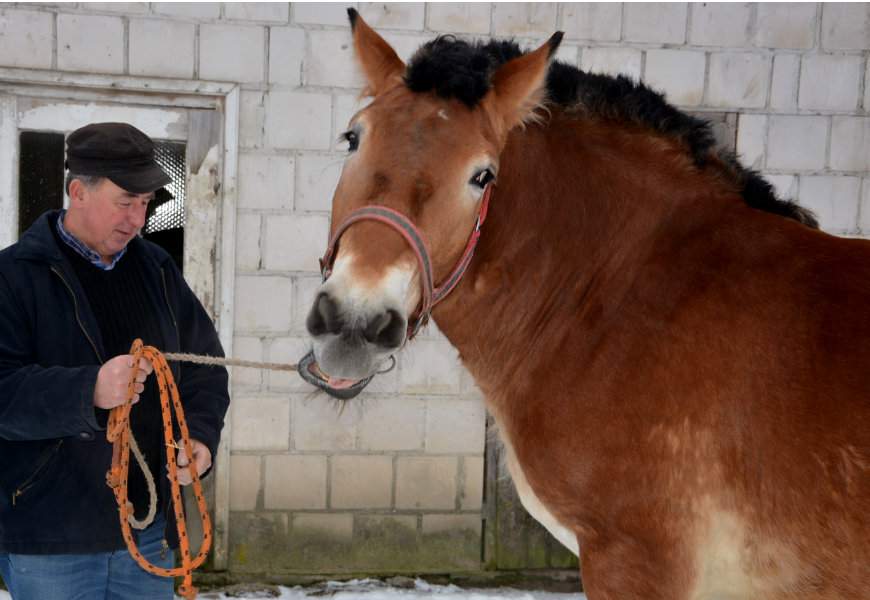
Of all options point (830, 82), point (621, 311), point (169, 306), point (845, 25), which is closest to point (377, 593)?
point (169, 306)

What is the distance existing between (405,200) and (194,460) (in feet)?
2.99

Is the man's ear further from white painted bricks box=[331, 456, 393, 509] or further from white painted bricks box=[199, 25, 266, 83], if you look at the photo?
white painted bricks box=[331, 456, 393, 509]

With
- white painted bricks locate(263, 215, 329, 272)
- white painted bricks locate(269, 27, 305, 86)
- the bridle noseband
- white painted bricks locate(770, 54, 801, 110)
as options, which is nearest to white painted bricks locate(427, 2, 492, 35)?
white painted bricks locate(269, 27, 305, 86)

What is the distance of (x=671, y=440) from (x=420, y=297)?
0.71 meters

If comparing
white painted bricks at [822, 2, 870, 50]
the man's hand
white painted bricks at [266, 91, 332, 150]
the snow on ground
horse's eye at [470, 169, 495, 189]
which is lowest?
the snow on ground

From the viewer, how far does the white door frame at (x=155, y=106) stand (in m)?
3.72

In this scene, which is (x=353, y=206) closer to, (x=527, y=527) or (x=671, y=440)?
(x=671, y=440)

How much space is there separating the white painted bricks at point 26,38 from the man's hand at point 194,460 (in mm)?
2619

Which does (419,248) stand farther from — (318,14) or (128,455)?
(318,14)

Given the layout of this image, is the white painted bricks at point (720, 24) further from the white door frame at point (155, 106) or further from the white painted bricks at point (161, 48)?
the white painted bricks at point (161, 48)

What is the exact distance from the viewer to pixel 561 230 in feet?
6.81

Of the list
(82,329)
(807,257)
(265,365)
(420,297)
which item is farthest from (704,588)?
(82,329)

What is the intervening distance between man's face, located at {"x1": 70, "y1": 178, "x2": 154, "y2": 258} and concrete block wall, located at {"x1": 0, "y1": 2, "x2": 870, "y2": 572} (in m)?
1.99

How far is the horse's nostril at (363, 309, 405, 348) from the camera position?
159cm
